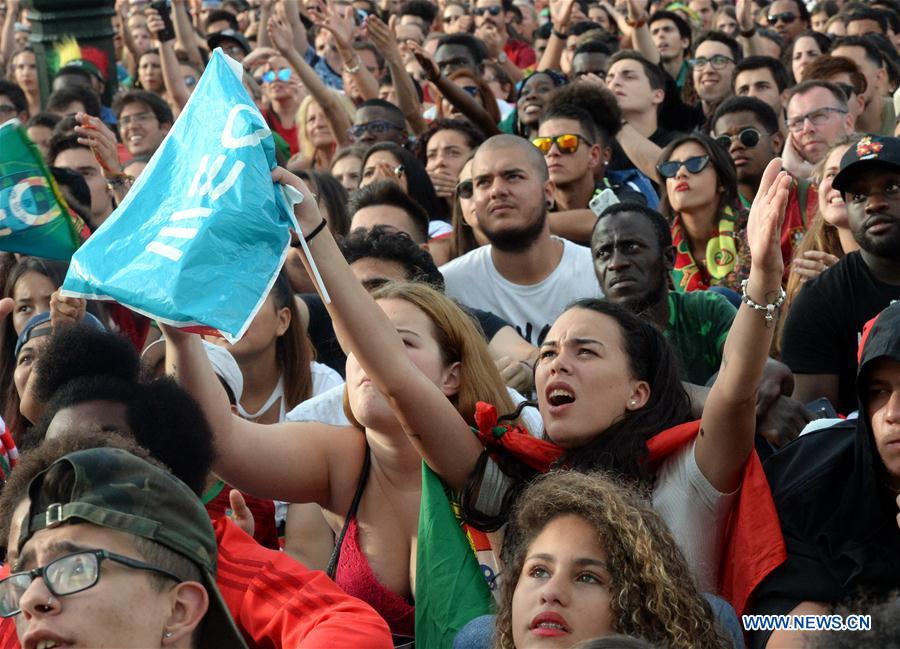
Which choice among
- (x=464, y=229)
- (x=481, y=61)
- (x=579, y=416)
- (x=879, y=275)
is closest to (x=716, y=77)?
(x=481, y=61)

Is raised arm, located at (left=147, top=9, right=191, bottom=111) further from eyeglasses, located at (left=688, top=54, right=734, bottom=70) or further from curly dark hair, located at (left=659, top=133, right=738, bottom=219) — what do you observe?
curly dark hair, located at (left=659, top=133, right=738, bottom=219)

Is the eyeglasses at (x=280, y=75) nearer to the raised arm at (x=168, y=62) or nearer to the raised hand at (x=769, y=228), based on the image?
the raised arm at (x=168, y=62)

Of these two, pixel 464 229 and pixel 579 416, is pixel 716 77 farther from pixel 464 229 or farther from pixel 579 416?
pixel 579 416

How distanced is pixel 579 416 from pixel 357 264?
5.27 ft

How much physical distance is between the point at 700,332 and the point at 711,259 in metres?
1.46

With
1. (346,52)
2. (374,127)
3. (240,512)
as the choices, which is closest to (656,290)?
(240,512)

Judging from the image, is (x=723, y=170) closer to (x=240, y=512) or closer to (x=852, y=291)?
(x=852, y=291)

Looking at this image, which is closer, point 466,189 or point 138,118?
point 466,189

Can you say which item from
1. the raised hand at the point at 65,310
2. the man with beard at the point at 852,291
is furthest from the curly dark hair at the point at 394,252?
the man with beard at the point at 852,291

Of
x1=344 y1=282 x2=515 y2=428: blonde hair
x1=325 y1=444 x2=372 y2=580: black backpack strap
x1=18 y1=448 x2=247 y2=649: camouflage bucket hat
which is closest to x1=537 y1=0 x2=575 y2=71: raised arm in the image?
x1=344 y1=282 x2=515 y2=428: blonde hair

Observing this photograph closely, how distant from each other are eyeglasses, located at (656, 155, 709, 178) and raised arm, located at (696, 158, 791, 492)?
310 centimetres

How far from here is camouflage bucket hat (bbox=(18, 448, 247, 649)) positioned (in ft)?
8.16

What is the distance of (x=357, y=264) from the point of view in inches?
198

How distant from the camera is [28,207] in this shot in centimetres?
432
